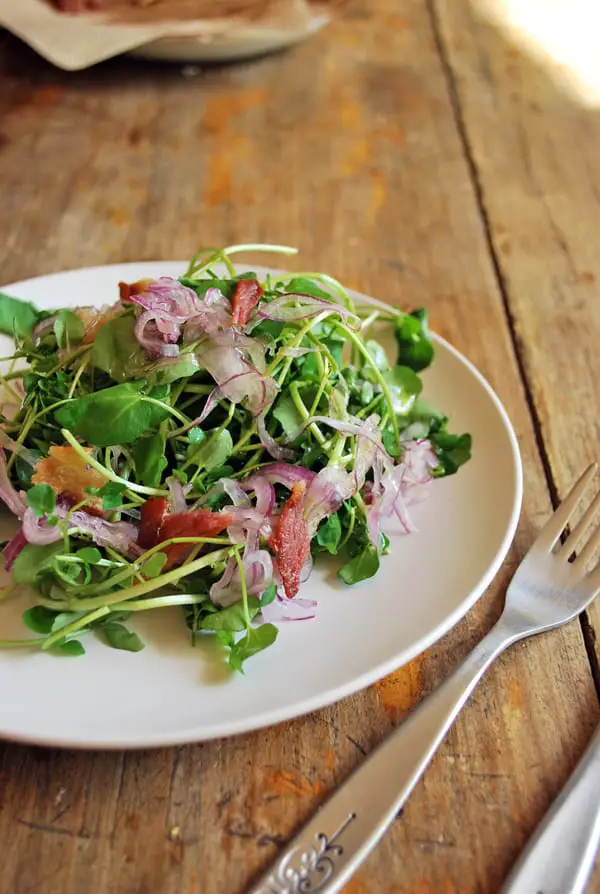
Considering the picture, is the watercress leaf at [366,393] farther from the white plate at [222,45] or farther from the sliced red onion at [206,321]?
the white plate at [222,45]

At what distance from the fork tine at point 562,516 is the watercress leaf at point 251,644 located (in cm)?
40

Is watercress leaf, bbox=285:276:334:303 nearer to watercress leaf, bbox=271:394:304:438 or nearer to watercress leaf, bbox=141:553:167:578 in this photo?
watercress leaf, bbox=271:394:304:438

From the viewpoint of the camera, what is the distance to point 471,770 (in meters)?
0.86

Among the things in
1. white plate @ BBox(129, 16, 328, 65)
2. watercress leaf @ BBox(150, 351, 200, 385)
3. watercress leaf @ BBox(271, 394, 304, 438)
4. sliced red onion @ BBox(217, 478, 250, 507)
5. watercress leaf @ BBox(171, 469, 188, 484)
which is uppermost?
watercress leaf @ BBox(150, 351, 200, 385)

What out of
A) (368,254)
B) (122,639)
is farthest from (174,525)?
(368,254)

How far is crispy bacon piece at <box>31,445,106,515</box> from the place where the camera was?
0.91m

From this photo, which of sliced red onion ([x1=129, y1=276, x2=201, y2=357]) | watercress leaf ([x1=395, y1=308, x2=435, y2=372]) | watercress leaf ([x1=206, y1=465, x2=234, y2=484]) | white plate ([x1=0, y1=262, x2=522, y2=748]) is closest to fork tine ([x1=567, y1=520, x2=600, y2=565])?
white plate ([x1=0, y1=262, x2=522, y2=748])

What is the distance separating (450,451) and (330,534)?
0.81 ft

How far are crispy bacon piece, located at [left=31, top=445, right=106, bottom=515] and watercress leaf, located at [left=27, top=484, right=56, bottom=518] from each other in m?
0.06

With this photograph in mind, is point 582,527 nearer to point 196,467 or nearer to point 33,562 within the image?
point 196,467

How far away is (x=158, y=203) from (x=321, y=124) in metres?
0.59

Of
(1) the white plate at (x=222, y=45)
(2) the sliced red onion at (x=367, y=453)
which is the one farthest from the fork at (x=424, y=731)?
(1) the white plate at (x=222, y=45)

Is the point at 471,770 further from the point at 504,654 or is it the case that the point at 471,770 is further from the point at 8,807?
the point at 8,807

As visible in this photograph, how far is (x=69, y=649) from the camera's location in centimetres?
84
